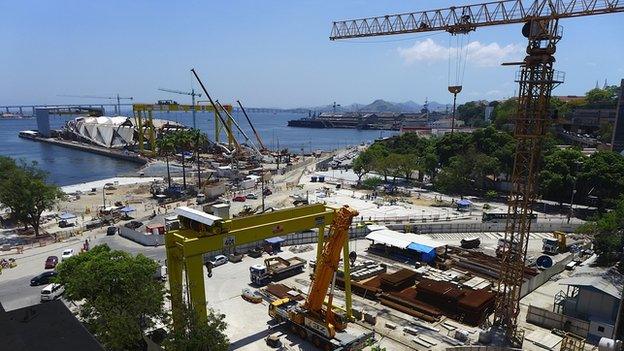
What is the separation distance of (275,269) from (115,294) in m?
14.1

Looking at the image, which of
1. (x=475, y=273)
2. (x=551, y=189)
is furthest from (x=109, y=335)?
(x=551, y=189)

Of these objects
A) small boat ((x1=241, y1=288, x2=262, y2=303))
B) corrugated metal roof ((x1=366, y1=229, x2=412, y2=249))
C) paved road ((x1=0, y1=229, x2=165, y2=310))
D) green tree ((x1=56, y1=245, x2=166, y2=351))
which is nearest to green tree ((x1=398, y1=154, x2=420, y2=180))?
corrugated metal roof ((x1=366, y1=229, x2=412, y2=249))

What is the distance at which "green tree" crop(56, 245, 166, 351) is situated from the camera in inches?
786

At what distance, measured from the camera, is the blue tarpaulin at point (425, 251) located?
126 feet

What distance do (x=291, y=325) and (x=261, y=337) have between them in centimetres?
189

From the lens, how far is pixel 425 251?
126ft

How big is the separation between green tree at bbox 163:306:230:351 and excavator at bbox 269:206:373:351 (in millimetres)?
6690

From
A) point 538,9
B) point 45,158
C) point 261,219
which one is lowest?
point 45,158

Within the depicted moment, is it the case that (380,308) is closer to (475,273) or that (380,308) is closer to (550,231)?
(475,273)

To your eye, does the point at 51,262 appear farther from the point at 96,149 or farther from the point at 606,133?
the point at 96,149

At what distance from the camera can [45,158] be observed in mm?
130625

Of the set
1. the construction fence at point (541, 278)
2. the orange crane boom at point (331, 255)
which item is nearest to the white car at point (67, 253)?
the orange crane boom at point (331, 255)

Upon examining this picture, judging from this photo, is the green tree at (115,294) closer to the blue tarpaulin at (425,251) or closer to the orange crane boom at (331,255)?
the orange crane boom at (331,255)

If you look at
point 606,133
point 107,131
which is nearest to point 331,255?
point 606,133
